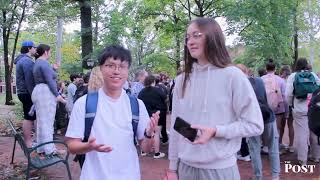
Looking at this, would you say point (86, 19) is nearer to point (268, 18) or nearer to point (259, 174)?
point (268, 18)

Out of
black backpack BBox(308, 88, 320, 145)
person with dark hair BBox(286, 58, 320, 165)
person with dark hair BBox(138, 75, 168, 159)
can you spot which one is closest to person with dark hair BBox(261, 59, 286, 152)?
person with dark hair BBox(286, 58, 320, 165)

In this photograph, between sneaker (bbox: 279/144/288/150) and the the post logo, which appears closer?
the the post logo

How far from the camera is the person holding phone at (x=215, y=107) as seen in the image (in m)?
2.35

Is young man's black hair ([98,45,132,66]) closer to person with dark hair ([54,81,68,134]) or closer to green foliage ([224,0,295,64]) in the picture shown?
person with dark hair ([54,81,68,134])

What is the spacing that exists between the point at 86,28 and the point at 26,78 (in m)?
6.65

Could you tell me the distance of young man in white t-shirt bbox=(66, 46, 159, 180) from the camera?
8.03ft

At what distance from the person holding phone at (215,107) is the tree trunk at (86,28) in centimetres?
1071

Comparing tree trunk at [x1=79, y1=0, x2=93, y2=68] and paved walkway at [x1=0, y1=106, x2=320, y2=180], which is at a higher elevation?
tree trunk at [x1=79, y1=0, x2=93, y2=68]

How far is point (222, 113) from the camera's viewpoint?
2.37 meters

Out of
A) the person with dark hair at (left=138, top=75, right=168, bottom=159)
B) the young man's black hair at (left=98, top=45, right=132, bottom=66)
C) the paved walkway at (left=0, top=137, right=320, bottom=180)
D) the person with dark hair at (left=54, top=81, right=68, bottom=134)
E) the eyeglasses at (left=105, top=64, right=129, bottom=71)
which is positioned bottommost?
the paved walkway at (left=0, top=137, right=320, bottom=180)

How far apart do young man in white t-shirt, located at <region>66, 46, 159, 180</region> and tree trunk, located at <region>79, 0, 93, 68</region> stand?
1048 cm

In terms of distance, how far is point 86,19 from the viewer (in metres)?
13.3

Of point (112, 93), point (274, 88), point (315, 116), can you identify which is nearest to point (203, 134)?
point (112, 93)

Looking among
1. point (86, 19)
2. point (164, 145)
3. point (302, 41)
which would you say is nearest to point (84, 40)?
point (86, 19)
